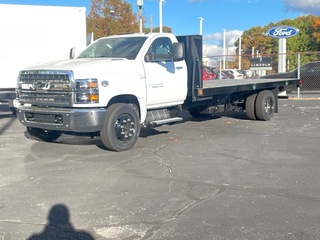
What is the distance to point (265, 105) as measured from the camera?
12555 millimetres

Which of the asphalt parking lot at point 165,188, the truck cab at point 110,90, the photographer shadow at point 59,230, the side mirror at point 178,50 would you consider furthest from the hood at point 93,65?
the photographer shadow at point 59,230

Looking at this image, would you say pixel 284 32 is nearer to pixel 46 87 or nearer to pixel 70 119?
pixel 46 87

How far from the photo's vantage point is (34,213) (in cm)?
497

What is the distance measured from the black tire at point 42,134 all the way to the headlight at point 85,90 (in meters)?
1.96

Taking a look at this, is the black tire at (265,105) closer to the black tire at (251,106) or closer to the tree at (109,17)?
the black tire at (251,106)

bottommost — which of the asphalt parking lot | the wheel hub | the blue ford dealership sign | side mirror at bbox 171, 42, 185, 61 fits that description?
the asphalt parking lot

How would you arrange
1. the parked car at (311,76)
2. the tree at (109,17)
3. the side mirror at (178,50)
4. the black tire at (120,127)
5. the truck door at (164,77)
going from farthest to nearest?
the tree at (109,17) < the parked car at (311,76) < the side mirror at (178,50) < the truck door at (164,77) < the black tire at (120,127)

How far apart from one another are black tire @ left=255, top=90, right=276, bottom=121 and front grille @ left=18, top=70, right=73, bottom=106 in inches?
250

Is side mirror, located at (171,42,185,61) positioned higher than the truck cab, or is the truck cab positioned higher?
side mirror, located at (171,42,185,61)

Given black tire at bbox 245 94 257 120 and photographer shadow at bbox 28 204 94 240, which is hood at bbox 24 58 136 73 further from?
black tire at bbox 245 94 257 120

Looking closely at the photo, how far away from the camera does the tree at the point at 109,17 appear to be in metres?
37.9

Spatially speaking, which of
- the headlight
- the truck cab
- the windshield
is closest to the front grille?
the truck cab

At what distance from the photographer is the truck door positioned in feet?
29.2

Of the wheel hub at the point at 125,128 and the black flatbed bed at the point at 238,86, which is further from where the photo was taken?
the black flatbed bed at the point at 238,86
